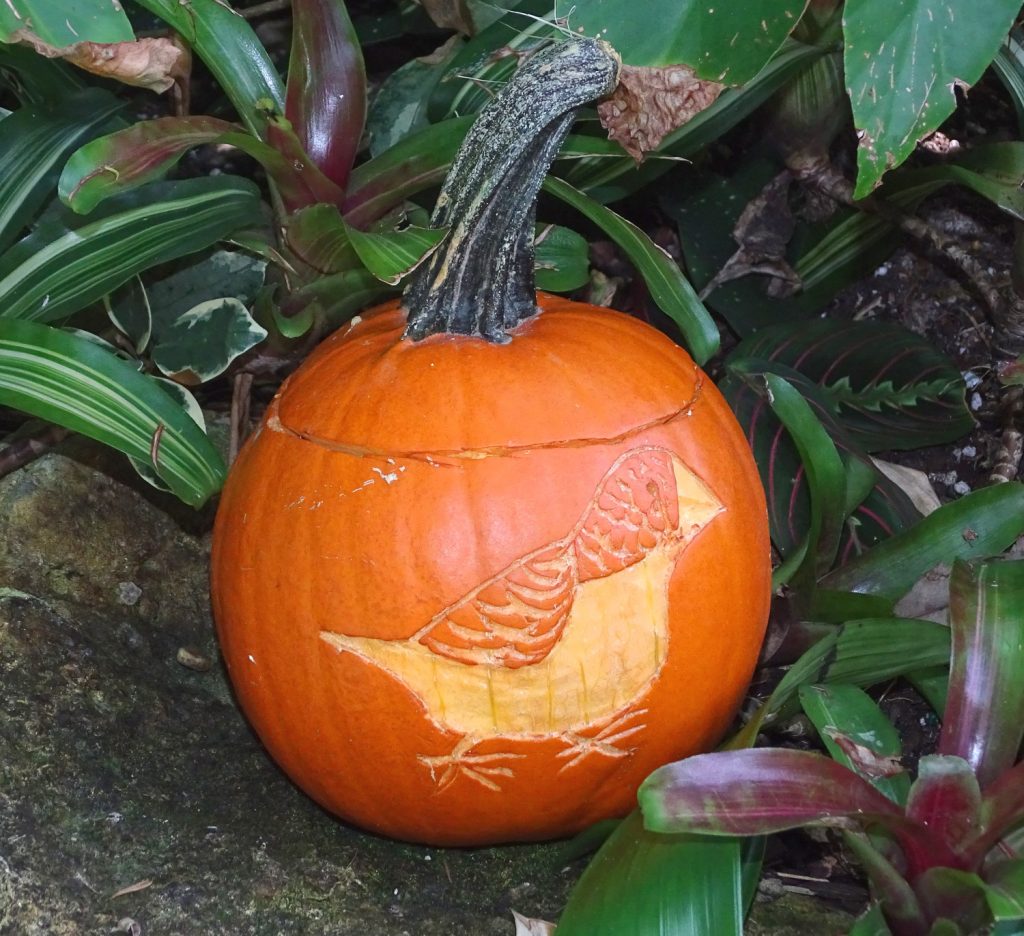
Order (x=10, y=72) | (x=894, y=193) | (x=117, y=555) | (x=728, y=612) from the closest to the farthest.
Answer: (x=728, y=612), (x=117, y=555), (x=10, y=72), (x=894, y=193)

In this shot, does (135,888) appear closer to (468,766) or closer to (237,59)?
(468,766)

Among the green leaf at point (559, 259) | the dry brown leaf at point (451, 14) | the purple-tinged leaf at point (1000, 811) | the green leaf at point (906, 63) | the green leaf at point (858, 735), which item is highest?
the green leaf at point (906, 63)

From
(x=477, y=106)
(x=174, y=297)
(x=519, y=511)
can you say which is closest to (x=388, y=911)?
(x=519, y=511)

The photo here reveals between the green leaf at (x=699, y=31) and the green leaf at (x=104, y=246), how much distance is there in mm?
537

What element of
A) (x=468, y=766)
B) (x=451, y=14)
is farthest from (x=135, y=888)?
(x=451, y=14)

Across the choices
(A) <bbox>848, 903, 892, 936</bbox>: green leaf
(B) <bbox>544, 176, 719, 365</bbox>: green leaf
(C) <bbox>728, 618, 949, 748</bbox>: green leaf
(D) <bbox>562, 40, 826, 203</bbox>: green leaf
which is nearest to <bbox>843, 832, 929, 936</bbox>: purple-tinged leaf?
(A) <bbox>848, 903, 892, 936</bbox>: green leaf

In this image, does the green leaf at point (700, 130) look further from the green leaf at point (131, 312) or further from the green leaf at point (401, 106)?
the green leaf at point (131, 312)

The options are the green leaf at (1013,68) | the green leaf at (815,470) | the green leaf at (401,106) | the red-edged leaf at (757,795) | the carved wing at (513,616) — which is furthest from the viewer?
the green leaf at (401,106)

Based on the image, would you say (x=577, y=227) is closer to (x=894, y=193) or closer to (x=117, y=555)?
(x=894, y=193)

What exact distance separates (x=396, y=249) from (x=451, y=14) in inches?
22.9

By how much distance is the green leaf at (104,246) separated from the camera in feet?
4.62

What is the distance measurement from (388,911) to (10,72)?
3.93ft

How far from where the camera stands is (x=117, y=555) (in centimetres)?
151

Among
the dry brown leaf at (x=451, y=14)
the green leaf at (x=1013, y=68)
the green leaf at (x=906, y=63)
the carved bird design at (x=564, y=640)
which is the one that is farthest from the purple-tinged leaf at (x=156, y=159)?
the green leaf at (x=1013, y=68)
